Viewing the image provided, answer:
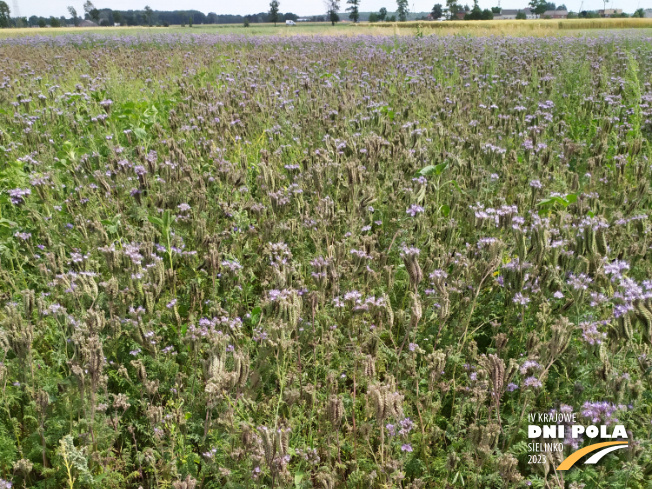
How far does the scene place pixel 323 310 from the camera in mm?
2916

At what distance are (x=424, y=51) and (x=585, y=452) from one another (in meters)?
11.3

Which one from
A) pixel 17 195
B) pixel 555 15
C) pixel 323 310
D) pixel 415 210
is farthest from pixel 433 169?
pixel 555 15

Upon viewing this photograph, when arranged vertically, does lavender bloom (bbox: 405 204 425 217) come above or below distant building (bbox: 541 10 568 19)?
below

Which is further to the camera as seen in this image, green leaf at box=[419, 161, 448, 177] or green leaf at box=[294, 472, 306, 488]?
green leaf at box=[419, 161, 448, 177]

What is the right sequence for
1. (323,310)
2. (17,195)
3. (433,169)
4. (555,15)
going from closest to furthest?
(323,310) < (17,195) < (433,169) < (555,15)

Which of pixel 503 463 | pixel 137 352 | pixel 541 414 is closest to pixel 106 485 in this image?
pixel 137 352

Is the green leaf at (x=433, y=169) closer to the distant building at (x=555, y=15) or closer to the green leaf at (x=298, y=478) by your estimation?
the green leaf at (x=298, y=478)

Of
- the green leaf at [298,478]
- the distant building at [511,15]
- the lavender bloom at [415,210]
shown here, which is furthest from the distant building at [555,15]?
the green leaf at [298,478]

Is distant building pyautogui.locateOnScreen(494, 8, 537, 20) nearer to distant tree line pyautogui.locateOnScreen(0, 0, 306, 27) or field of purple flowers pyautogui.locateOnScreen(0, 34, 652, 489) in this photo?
distant tree line pyautogui.locateOnScreen(0, 0, 306, 27)

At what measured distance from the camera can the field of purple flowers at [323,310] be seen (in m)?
2.22

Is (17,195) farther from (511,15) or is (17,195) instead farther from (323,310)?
(511,15)

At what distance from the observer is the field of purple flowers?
2.22 m

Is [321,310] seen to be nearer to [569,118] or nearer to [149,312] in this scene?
[149,312]

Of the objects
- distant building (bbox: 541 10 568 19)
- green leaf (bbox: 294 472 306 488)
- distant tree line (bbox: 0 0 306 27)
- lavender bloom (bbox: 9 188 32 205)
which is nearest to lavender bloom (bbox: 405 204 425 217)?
green leaf (bbox: 294 472 306 488)
